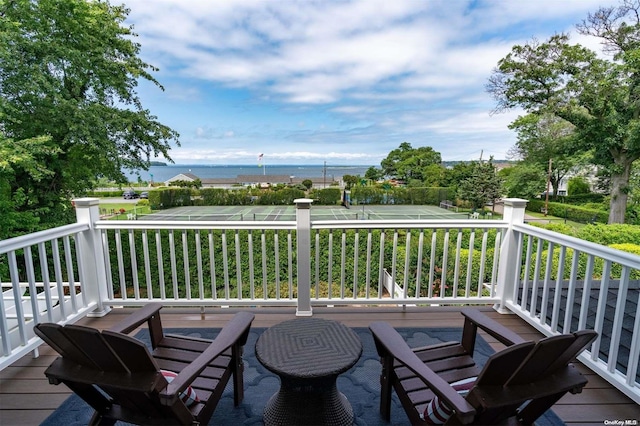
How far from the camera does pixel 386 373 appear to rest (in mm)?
1625

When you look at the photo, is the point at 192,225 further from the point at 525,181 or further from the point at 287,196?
the point at 287,196

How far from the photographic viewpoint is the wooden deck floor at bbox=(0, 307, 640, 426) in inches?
68.7

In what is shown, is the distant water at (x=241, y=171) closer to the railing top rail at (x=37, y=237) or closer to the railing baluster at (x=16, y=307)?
the railing top rail at (x=37, y=237)

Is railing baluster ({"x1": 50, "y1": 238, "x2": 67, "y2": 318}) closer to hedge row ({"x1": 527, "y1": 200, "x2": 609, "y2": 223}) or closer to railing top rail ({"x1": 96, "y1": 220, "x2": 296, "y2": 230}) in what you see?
railing top rail ({"x1": 96, "y1": 220, "x2": 296, "y2": 230})

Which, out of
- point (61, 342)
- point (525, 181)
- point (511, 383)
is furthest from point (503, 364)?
point (525, 181)

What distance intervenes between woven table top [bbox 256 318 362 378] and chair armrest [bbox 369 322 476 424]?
0.44 feet

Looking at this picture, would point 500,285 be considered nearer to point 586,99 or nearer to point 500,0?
point 500,0

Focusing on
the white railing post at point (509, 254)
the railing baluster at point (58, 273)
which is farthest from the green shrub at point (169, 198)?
the white railing post at point (509, 254)

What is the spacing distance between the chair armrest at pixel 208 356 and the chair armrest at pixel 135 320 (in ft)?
1.40

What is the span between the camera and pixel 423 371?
1277 mm

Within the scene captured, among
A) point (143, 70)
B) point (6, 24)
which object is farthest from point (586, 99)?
point (6, 24)

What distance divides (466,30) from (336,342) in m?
5.12

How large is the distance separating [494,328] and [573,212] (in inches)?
1276

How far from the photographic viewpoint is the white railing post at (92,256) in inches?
109
